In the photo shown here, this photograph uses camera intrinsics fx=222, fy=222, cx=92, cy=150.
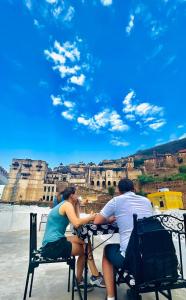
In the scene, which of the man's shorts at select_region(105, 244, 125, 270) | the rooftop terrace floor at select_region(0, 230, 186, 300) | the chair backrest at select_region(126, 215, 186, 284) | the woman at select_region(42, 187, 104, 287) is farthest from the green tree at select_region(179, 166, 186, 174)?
the chair backrest at select_region(126, 215, 186, 284)

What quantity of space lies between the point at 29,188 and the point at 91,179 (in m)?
15.2

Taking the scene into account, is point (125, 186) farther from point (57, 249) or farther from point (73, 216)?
point (57, 249)

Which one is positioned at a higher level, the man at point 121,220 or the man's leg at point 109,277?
the man at point 121,220

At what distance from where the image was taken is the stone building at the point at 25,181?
51312 millimetres

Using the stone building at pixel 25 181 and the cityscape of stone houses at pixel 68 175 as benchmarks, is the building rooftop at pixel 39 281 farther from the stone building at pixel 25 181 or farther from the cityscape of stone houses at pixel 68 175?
the stone building at pixel 25 181

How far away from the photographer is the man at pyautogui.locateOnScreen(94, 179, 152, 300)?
1.90 metres

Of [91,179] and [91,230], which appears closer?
[91,230]

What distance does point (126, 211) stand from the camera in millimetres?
1938

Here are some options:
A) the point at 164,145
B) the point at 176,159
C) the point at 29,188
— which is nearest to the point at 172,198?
the point at 176,159

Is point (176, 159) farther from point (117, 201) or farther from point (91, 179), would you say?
point (117, 201)

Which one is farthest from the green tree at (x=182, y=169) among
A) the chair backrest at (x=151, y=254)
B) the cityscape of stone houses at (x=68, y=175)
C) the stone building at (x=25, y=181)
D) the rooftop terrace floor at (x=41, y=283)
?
the chair backrest at (x=151, y=254)

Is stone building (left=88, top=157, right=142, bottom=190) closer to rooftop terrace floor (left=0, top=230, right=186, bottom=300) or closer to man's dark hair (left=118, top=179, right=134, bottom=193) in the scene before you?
rooftop terrace floor (left=0, top=230, right=186, bottom=300)

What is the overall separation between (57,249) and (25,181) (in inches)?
→ 2100

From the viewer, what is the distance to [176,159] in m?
54.0
